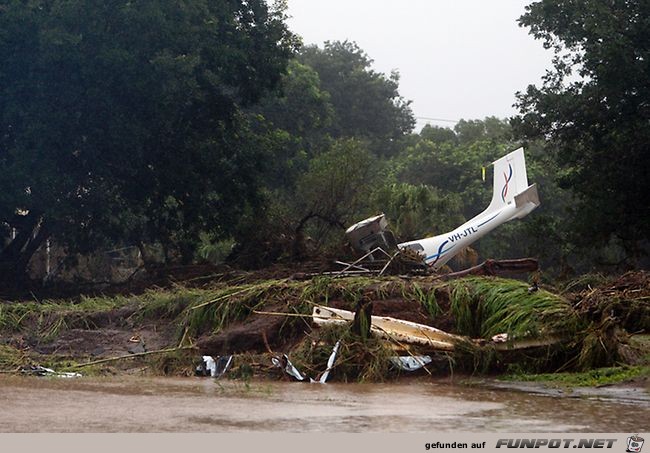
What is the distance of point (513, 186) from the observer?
28.5 m

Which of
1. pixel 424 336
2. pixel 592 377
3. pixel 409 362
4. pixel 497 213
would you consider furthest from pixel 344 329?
pixel 497 213

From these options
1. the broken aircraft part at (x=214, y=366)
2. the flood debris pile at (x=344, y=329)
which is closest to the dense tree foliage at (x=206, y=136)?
the flood debris pile at (x=344, y=329)

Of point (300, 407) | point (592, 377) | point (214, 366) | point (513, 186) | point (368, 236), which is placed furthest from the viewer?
point (513, 186)

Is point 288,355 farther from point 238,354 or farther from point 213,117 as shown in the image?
point 213,117

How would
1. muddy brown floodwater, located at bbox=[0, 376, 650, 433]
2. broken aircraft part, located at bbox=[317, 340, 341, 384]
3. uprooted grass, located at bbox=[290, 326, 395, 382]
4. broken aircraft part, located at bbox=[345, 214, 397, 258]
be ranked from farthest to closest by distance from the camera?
broken aircraft part, located at bbox=[345, 214, 397, 258]
uprooted grass, located at bbox=[290, 326, 395, 382]
broken aircraft part, located at bbox=[317, 340, 341, 384]
muddy brown floodwater, located at bbox=[0, 376, 650, 433]

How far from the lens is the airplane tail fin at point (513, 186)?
27656 millimetres

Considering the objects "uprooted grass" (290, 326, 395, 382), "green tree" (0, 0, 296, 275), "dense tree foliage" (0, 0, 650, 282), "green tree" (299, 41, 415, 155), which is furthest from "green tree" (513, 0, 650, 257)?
"green tree" (299, 41, 415, 155)

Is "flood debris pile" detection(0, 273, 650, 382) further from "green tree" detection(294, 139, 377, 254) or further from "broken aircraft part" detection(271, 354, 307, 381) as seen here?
"green tree" detection(294, 139, 377, 254)

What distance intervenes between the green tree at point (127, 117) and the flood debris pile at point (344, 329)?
808 cm

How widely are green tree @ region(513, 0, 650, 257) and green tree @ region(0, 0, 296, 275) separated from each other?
22.3 feet

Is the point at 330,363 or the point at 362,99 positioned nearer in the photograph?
the point at 330,363

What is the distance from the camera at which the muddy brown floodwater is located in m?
7.62

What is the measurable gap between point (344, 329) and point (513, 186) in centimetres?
1706

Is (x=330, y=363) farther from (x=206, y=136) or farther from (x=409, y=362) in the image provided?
(x=206, y=136)
